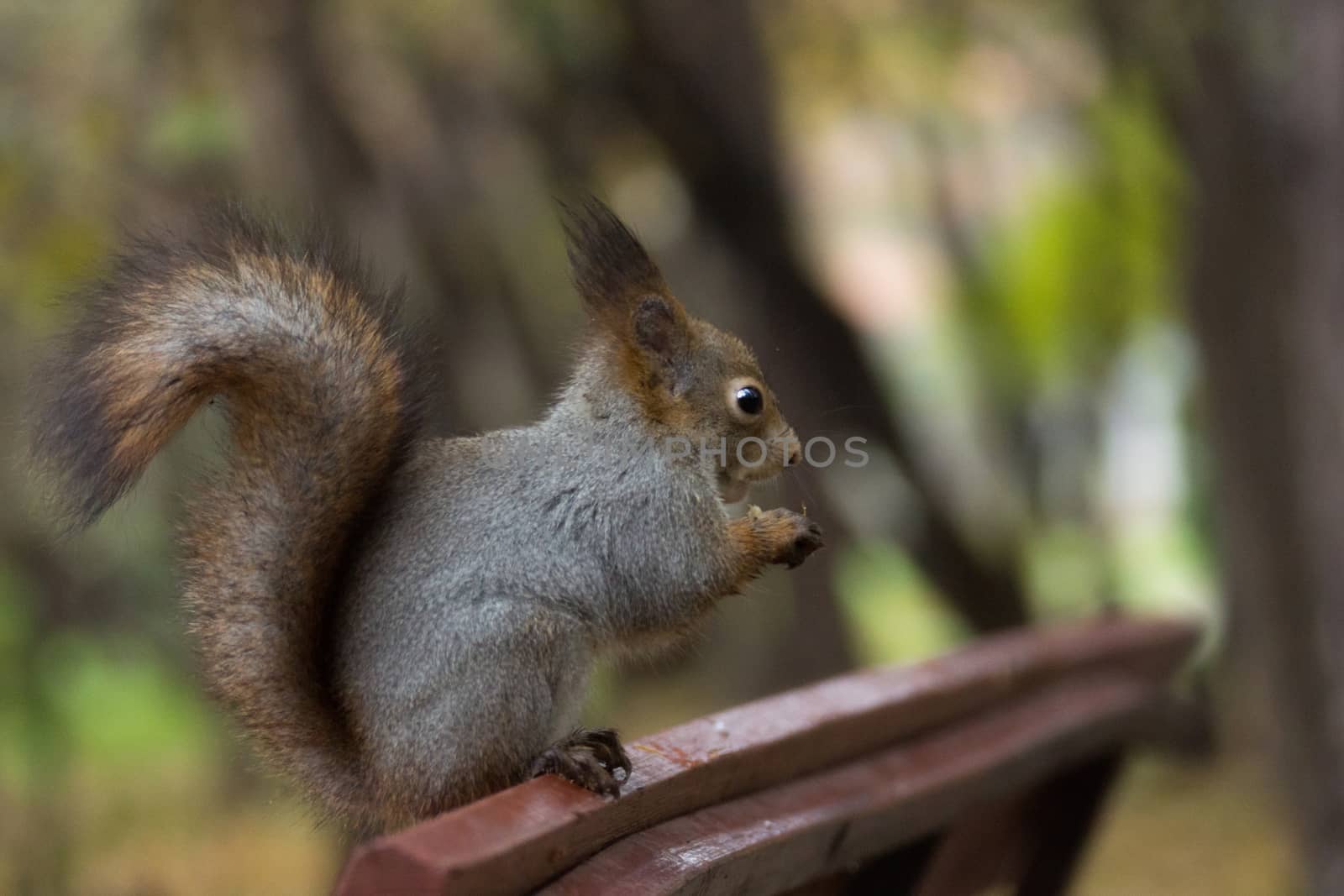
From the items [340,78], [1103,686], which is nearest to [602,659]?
[1103,686]

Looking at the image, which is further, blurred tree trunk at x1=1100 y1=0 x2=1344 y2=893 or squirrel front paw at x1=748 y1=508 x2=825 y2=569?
blurred tree trunk at x1=1100 y1=0 x2=1344 y2=893

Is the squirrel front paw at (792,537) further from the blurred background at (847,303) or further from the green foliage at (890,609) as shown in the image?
the green foliage at (890,609)

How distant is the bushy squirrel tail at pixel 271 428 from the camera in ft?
3.23

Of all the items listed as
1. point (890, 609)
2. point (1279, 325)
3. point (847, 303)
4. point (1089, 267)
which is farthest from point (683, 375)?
point (1089, 267)

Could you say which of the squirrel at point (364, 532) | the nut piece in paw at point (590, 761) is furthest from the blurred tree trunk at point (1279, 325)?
the nut piece in paw at point (590, 761)

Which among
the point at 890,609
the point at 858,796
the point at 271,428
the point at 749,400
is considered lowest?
the point at 890,609

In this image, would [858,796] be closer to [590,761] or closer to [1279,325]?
[590,761]

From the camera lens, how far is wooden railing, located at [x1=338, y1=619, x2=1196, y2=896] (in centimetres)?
86

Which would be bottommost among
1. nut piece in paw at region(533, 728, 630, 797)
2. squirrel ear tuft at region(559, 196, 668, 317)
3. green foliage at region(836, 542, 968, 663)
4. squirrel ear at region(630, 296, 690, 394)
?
green foliage at region(836, 542, 968, 663)

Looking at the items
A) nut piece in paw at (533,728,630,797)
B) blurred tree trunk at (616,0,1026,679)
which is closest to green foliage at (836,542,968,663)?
blurred tree trunk at (616,0,1026,679)

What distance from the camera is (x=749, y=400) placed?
1.26m

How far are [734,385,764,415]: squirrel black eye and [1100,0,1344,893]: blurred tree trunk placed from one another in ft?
4.92

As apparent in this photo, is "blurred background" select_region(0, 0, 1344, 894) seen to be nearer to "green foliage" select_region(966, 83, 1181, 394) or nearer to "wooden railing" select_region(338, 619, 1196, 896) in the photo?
"green foliage" select_region(966, 83, 1181, 394)

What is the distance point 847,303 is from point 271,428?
2420 millimetres
